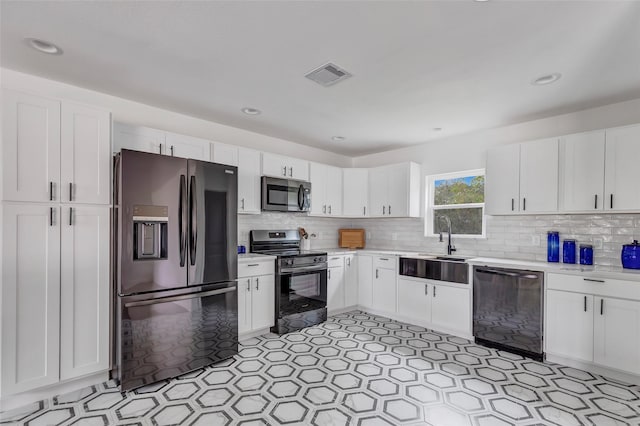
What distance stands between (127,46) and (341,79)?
1628 mm

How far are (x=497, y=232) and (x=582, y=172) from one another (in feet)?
3.72

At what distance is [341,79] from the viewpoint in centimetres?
270

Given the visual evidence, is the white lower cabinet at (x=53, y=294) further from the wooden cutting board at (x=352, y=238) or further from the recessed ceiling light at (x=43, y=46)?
the wooden cutting board at (x=352, y=238)

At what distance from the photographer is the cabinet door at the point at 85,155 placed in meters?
2.44

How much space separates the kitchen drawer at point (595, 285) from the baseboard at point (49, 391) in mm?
4161

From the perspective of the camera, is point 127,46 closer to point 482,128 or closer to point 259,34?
point 259,34

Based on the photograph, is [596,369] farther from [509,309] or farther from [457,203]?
[457,203]

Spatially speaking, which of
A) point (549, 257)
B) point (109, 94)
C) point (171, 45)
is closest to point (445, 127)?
point (549, 257)

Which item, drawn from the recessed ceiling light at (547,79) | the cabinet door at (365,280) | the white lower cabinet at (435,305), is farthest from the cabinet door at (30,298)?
the recessed ceiling light at (547,79)

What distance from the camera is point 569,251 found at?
3.37 m

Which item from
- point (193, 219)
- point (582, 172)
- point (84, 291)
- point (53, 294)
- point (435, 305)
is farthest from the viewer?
point (435, 305)

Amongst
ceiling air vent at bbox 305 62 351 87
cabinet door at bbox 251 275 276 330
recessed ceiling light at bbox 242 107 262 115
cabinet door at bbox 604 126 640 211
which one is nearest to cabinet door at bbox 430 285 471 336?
cabinet door at bbox 604 126 640 211

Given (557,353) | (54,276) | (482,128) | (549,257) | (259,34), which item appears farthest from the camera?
(482,128)

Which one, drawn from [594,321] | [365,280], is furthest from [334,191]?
[594,321]
